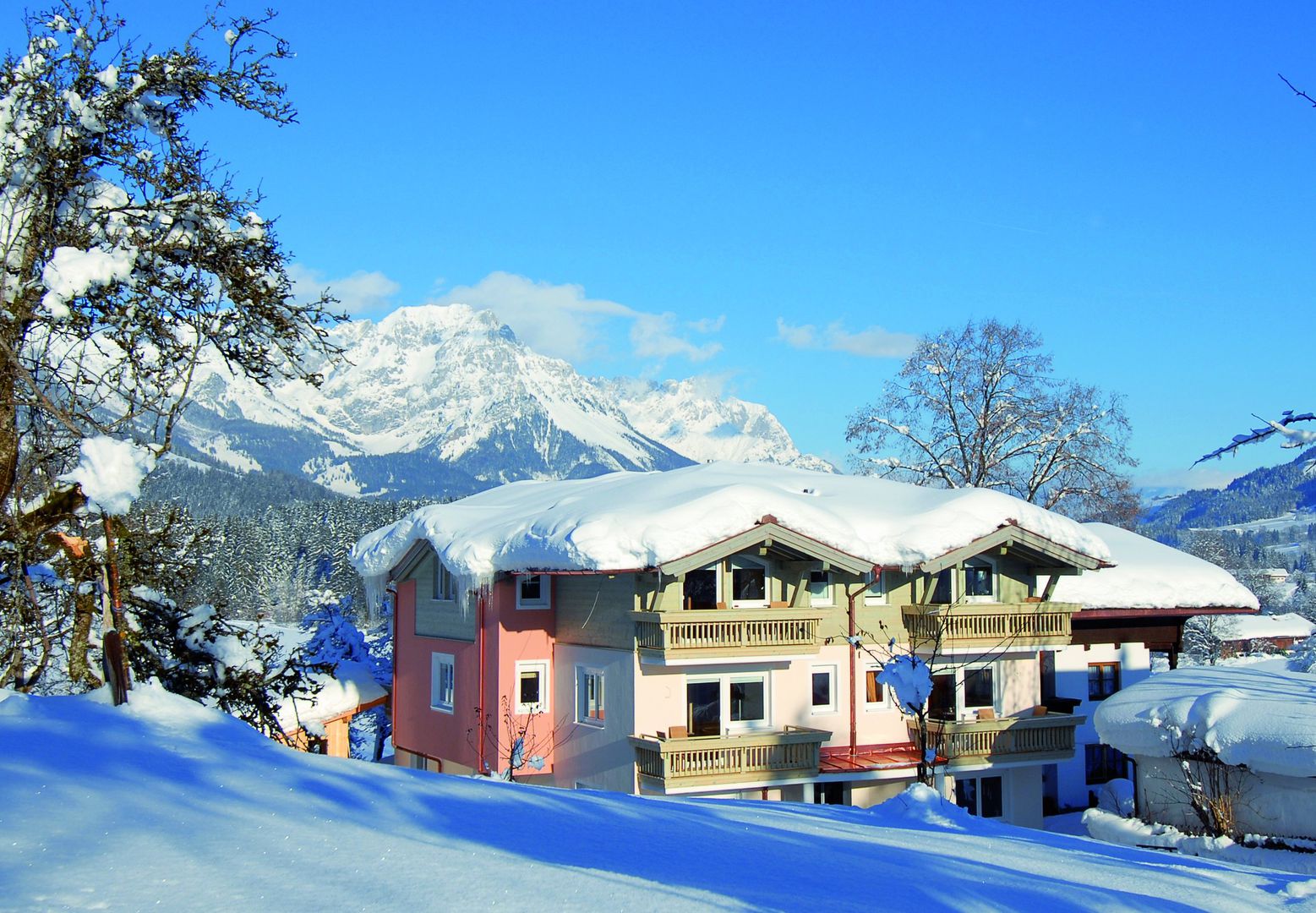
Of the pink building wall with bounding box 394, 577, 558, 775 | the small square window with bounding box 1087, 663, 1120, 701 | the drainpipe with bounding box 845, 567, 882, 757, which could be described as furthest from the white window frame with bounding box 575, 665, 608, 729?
the small square window with bounding box 1087, 663, 1120, 701

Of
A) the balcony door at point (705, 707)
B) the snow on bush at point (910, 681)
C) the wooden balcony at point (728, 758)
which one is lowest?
the wooden balcony at point (728, 758)

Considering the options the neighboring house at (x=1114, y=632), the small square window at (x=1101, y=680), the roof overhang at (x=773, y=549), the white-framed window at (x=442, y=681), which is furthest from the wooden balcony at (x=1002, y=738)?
the white-framed window at (x=442, y=681)

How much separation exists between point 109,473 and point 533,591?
21.1 metres

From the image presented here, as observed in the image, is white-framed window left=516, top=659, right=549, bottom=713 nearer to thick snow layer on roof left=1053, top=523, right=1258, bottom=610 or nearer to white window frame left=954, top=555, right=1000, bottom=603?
white window frame left=954, top=555, right=1000, bottom=603

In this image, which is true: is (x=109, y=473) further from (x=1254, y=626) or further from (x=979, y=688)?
(x=1254, y=626)

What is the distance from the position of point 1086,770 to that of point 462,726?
656 inches

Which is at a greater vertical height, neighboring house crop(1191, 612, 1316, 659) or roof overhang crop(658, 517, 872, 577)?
roof overhang crop(658, 517, 872, 577)

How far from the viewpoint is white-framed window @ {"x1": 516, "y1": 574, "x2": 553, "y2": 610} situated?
28438 millimetres

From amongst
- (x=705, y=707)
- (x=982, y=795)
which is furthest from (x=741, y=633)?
(x=982, y=795)

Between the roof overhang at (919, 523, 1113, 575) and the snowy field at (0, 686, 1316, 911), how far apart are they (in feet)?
61.3

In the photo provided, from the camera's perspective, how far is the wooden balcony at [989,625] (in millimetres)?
28781

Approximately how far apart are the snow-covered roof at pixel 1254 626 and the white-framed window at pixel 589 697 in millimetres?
52029

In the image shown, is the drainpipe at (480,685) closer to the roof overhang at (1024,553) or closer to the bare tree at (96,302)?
the roof overhang at (1024,553)

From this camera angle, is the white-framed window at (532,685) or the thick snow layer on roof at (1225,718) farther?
the white-framed window at (532,685)
